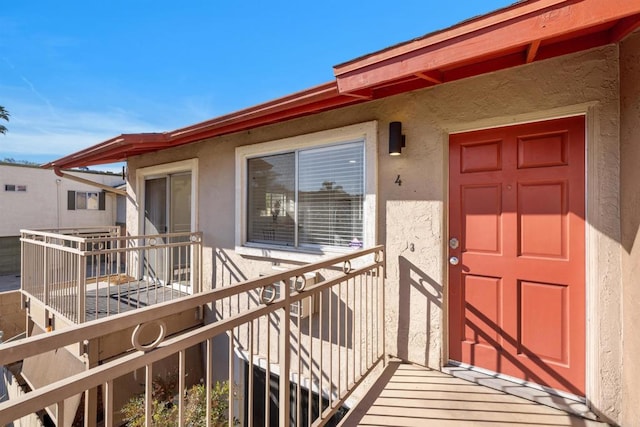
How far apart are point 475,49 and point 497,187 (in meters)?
1.15

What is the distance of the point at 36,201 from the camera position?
542 inches

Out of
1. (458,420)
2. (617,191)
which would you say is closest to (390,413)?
(458,420)

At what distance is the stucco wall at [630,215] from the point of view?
1771 mm

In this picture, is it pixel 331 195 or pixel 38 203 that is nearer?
pixel 331 195

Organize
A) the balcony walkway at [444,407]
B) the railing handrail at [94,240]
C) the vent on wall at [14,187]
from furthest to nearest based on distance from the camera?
the vent on wall at [14,187]
the railing handrail at [94,240]
the balcony walkway at [444,407]

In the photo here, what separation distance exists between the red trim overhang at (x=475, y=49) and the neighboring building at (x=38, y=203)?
626 inches

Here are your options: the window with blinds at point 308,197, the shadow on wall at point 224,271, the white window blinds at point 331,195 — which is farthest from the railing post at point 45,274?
the white window blinds at point 331,195

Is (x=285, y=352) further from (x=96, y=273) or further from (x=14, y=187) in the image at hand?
(x=14, y=187)

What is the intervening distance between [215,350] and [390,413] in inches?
122

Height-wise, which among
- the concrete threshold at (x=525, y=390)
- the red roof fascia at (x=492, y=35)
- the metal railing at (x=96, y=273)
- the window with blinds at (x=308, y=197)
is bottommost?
the concrete threshold at (x=525, y=390)

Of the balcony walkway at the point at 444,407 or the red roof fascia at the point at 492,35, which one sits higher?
the red roof fascia at the point at 492,35

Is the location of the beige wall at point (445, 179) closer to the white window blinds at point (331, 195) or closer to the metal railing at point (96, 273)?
the white window blinds at point (331, 195)

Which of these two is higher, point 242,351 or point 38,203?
point 38,203

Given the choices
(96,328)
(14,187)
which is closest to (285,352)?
(96,328)
